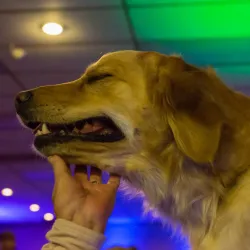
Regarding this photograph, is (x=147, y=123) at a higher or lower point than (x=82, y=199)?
higher

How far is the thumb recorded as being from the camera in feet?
3.06

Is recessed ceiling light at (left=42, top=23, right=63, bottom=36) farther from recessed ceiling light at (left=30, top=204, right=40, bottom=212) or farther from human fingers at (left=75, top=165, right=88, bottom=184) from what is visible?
recessed ceiling light at (left=30, top=204, right=40, bottom=212)

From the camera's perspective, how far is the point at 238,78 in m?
2.83

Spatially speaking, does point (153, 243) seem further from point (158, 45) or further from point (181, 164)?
point (181, 164)

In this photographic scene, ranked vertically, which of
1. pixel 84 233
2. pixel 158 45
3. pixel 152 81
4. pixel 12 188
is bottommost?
pixel 84 233

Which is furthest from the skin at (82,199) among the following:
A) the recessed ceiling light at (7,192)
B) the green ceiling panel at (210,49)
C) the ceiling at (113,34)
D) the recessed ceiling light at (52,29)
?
the recessed ceiling light at (7,192)

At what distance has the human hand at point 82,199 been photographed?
2.88 feet

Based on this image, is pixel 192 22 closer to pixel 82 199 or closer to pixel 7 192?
pixel 82 199

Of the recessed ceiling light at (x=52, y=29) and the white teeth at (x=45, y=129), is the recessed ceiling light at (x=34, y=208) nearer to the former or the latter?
the recessed ceiling light at (x=52, y=29)

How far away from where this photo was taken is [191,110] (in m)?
0.97

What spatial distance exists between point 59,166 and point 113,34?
1.41 metres

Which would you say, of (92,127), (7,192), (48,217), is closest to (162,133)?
(92,127)

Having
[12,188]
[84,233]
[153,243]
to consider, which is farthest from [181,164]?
[153,243]

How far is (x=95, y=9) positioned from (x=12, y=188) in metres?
3.56
